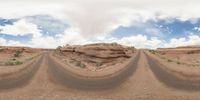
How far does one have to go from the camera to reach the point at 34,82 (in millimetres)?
22922

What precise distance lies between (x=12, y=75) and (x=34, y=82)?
4480 mm

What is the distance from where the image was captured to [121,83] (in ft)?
73.6

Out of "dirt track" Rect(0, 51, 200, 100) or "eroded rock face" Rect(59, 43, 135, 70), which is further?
"eroded rock face" Rect(59, 43, 135, 70)

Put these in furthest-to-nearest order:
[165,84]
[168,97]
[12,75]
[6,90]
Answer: [12,75], [165,84], [6,90], [168,97]

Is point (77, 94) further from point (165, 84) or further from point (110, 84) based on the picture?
point (165, 84)

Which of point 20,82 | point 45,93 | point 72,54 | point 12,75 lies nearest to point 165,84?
point 45,93

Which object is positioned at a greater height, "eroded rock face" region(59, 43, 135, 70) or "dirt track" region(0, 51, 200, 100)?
"eroded rock face" region(59, 43, 135, 70)

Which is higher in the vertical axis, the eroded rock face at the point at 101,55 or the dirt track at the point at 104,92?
the eroded rock face at the point at 101,55

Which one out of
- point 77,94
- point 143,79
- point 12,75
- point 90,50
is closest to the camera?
point 77,94

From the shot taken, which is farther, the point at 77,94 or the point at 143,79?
the point at 143,79

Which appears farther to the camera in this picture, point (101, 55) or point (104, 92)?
point (101, 55)

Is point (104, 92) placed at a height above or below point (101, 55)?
below

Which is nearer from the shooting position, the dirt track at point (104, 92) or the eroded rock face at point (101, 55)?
the dirt track at point (104, 92)

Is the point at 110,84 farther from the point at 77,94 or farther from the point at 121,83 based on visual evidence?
the point at 77,94
